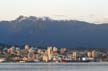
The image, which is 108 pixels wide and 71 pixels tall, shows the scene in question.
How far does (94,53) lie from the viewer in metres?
56.4

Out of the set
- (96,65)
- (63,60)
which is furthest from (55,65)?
(63,60)

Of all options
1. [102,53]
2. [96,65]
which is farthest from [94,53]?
[96,65]

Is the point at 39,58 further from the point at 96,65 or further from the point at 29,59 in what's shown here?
the point at 96,65

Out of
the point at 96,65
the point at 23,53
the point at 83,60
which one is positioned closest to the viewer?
the point at 23,53

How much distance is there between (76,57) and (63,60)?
422 centimetres

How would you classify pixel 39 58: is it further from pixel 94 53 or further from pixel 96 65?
pixel 96 65

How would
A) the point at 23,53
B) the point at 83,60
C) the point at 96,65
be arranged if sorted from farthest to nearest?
the point at 96,65, the point at 83,60, the point at 23,53

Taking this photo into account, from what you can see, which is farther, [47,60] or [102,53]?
[47,60]

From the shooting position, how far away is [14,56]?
5638cm

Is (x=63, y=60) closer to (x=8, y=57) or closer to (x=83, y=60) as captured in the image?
(x=83, y=60)

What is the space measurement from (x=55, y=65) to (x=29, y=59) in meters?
12.9

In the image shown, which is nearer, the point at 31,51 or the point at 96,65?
the point at 31,51

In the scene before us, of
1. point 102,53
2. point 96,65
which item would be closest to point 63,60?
point 102,53

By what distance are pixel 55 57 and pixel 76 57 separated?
2591 millimetres
